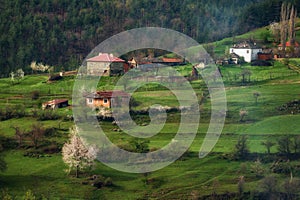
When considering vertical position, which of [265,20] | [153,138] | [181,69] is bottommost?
[153,138]

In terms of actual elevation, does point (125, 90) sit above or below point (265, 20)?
below

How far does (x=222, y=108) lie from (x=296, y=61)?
22274mm

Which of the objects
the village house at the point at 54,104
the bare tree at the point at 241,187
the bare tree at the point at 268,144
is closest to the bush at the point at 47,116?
the village house at the point at 54,104

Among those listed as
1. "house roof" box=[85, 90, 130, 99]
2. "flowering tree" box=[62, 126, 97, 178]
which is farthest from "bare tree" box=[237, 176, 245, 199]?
"house roof" box=[85, 90, 130, 99]

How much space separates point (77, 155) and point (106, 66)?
30389mm

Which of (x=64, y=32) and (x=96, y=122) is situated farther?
(x=64, y=32)

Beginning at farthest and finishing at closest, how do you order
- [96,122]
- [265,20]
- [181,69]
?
[265,20]
[181,69]
[96,122]

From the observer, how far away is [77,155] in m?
45.2

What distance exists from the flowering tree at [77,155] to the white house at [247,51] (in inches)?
1449

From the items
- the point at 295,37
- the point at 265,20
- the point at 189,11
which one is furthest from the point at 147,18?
the point at 295,37

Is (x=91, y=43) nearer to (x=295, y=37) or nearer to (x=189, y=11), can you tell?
(x=189, y=11)

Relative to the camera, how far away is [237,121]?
53906 millimetres

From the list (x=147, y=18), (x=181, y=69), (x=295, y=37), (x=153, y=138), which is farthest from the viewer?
(x=147, y=18)

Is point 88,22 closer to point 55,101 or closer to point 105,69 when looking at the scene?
point 105,69
